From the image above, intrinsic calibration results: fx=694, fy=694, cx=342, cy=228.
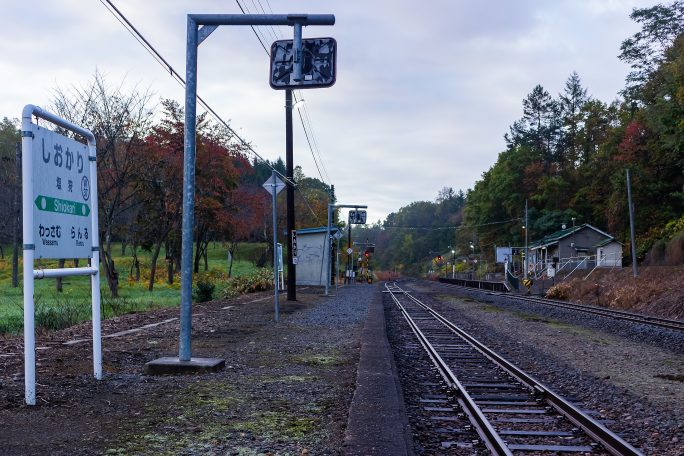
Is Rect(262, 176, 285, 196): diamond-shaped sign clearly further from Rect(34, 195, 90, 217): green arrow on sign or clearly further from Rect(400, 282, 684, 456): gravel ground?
Rect(34, 195, 90, 217): green arrow on sign

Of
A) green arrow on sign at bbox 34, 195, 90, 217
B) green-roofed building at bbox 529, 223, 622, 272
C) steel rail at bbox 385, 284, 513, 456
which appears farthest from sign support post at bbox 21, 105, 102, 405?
green-roofed building at bbox 529, 223, 622, 272

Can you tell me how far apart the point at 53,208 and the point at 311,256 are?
133 ft

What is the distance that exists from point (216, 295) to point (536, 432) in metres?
28.3

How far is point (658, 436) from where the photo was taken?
638 centimetres

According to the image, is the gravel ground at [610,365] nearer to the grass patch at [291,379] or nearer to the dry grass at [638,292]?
the grass patch at [291,379]

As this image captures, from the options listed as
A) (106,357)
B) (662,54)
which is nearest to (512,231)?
(662,54)

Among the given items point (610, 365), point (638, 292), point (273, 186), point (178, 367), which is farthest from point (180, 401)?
point (638, 292)

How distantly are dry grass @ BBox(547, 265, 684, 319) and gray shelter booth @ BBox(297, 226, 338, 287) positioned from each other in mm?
15218

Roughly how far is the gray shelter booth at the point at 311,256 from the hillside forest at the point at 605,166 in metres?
21.4

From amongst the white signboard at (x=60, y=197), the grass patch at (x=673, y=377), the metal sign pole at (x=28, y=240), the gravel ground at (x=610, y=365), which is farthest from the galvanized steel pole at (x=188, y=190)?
the grass patch at (x=673, y=377)

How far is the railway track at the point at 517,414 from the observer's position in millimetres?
5855

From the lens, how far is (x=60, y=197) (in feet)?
21.8

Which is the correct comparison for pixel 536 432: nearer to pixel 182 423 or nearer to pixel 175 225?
pixel 182 423

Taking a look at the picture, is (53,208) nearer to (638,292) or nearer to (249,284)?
(638,292)
